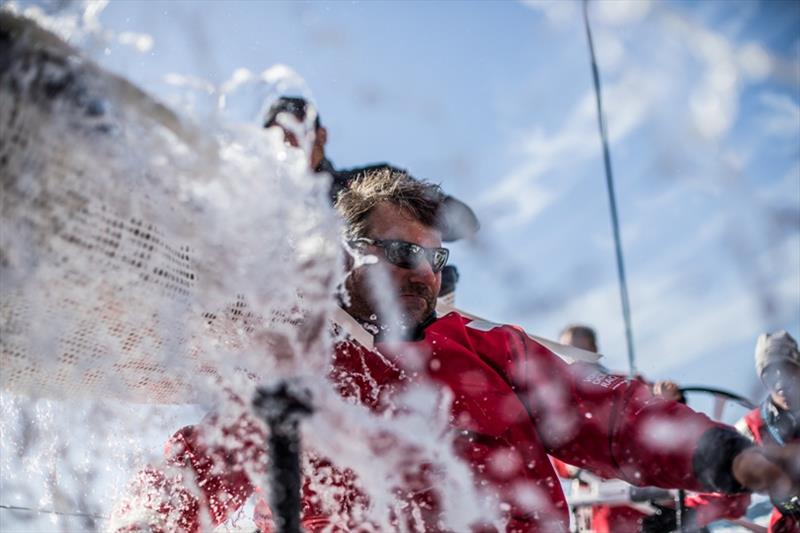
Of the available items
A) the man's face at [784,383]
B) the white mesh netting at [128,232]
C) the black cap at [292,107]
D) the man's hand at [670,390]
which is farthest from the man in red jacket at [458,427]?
the man's face at [784,383]

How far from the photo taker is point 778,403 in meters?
4.15

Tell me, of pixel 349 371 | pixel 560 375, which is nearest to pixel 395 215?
pixel 349 371

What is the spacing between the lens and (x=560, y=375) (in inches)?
82.8

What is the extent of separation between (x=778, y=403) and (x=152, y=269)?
387cm

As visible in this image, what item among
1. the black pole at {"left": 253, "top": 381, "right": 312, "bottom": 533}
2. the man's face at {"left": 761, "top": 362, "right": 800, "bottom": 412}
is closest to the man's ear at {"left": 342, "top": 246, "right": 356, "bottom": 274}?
the black pole at {"left": 253, "top": 381, "right": 312, "bottom": 533}

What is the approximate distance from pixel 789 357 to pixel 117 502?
377cm

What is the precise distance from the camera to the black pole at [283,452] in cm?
115

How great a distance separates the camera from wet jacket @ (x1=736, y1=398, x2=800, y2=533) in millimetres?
3986

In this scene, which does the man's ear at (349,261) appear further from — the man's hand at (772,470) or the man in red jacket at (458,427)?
the man's hand at (772,470)

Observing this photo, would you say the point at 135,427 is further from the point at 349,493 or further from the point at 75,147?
the point at 75,147

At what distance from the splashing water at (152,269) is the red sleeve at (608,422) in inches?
12.5

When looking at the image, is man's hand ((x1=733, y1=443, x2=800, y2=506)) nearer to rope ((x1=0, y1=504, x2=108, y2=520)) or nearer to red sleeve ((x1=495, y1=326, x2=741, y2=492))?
red sleeve ((x1=495, y1=326, x2=741, y2=492))

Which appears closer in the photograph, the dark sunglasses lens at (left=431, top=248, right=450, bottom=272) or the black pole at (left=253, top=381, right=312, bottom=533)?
the black pole at (left=253, top=381, right=312, bottom=533)

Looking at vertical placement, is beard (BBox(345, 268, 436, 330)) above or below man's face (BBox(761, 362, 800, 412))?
below
